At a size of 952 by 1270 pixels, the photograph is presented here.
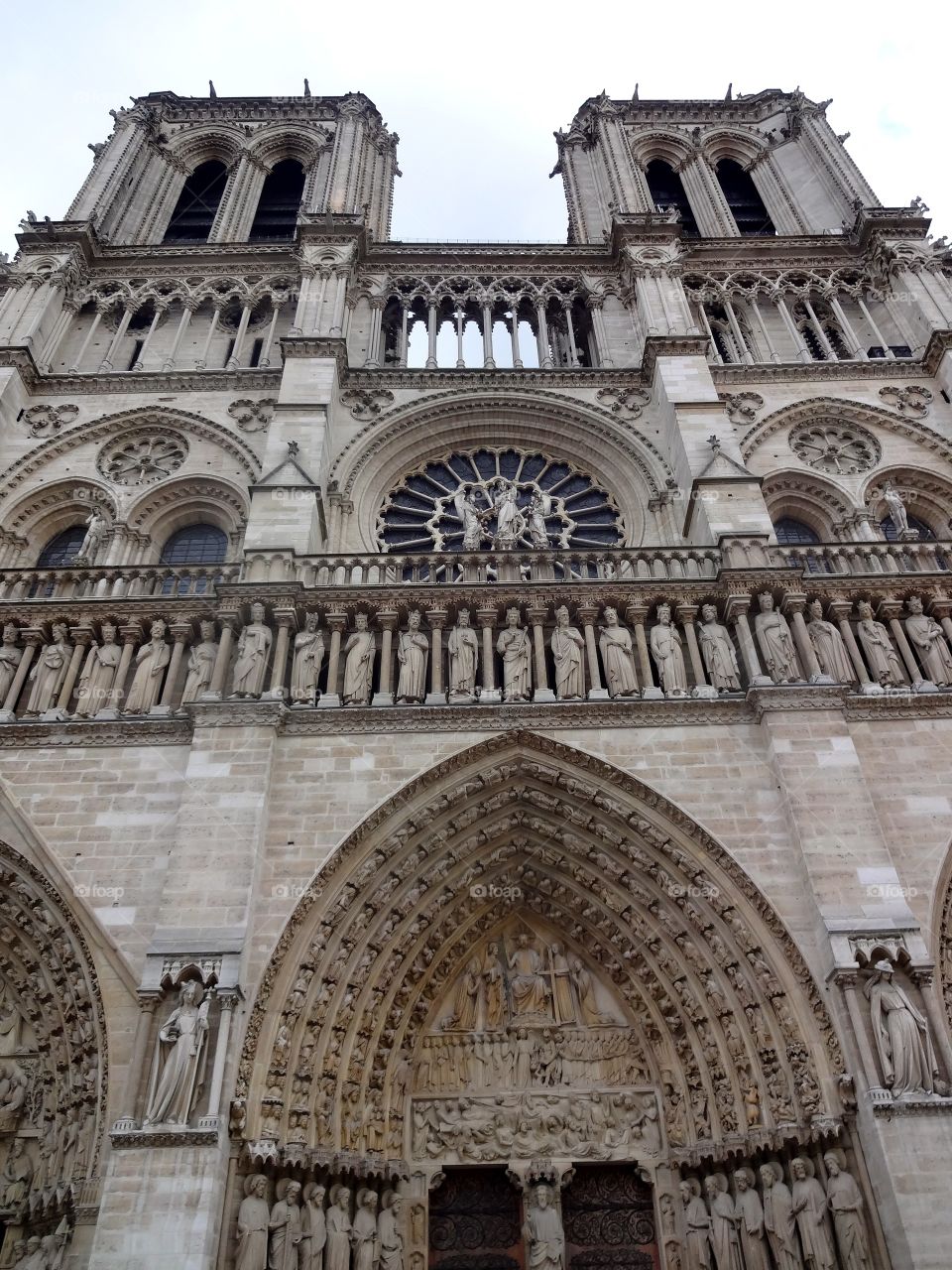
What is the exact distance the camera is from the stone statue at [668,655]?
10.1 meters

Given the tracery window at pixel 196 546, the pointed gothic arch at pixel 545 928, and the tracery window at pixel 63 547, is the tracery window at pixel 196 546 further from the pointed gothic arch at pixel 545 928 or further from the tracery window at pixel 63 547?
the pointed gothic arch at pixel 545 928

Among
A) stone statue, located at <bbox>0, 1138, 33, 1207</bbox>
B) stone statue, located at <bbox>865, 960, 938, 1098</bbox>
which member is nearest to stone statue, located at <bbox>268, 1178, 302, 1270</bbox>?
stone statue, located at <bbox>0, 1138, 33, 1207</bbox>

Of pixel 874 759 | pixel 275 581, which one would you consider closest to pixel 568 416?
pixel 275 581

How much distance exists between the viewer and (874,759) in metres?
9.52

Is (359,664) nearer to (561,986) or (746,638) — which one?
(561,986)

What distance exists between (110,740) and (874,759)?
24.7 feet

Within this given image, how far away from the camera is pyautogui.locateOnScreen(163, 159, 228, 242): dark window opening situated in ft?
68.9

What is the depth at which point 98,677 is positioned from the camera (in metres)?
10.3

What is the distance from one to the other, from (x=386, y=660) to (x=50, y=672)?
3552mm

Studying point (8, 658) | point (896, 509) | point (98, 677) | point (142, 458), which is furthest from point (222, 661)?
point (896, 509)

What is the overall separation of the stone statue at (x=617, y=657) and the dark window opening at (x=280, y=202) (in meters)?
13.7

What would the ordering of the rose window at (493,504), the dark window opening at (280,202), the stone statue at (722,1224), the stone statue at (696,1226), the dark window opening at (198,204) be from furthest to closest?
the dark window opening at (280,202) < the dark window opening at (198,204) < the rose window at (493,504) < the stone statue at (696,1226) < the stone statue at (722,1224)

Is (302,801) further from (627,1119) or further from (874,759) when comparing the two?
(874,759)

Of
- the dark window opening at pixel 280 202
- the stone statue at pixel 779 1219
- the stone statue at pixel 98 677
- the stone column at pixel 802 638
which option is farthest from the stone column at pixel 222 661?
the dark window opening at pixel 280 202
